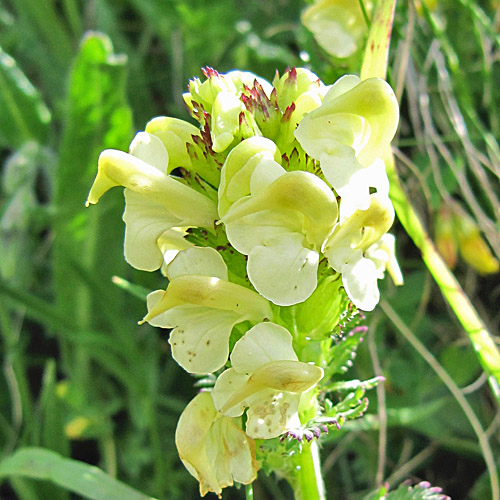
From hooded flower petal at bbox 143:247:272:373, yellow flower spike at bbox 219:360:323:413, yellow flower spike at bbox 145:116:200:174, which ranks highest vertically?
yellow flower spike at bbox 145:116:200:174

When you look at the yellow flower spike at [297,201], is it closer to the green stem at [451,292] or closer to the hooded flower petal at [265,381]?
the hooded flower petal at [265,381]

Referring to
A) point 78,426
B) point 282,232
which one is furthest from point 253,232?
point 78,426

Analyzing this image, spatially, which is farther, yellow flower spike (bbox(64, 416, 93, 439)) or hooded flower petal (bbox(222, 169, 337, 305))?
yellow flower spike (bbox(64, 416, 93, 439))

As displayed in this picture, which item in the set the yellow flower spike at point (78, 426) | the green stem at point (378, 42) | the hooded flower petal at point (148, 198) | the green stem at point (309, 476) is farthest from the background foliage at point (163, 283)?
the hooded flower petal at point (148, 198)

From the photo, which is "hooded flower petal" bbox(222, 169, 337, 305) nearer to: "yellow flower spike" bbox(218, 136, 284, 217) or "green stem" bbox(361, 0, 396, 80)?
"yellow flower spike" bbox(218, 136, 284, 217)

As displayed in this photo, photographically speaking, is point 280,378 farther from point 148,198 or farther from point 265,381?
point 148,198

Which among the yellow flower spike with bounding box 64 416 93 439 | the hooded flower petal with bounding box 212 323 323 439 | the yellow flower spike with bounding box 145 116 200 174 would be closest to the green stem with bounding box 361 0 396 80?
the yellow flower spike with bounding box 145 116 200 174

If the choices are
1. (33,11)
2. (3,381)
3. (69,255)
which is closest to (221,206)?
(69,255)

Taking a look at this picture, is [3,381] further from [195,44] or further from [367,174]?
[367,174]
